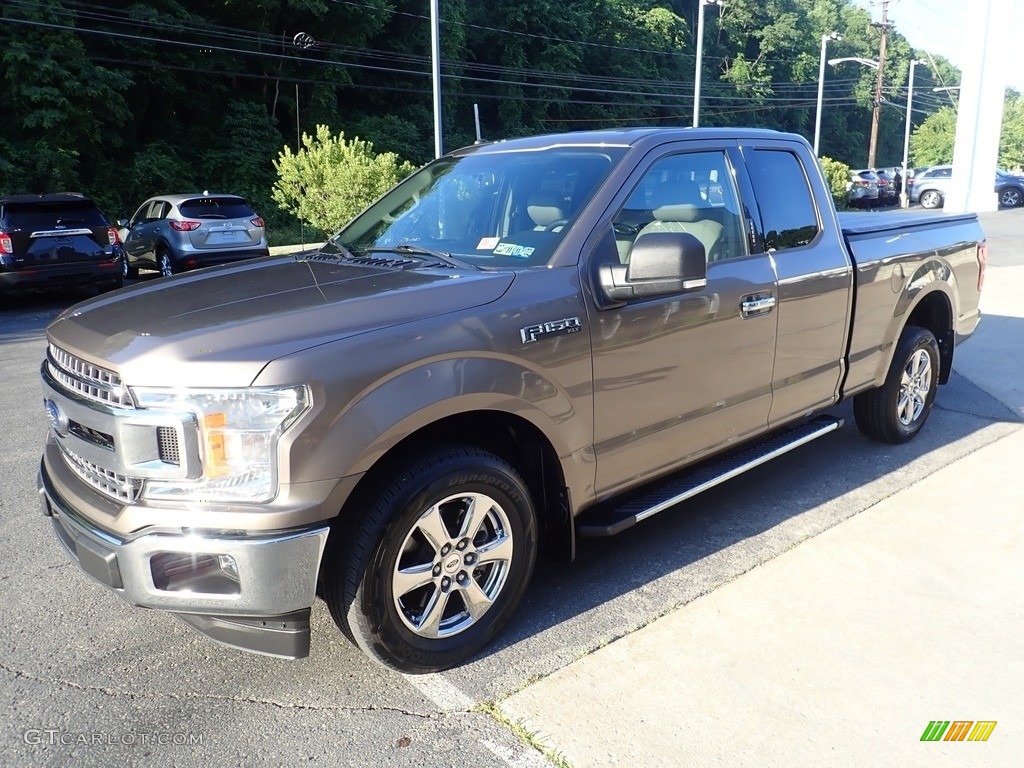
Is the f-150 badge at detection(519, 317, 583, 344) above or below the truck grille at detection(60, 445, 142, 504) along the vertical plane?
above

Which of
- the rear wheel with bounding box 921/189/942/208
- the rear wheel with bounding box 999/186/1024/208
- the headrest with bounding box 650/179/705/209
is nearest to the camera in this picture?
the headrest with bounding box 650/179/705/209

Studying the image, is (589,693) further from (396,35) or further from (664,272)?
(396,35)

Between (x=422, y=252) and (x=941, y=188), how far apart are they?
37546 mm

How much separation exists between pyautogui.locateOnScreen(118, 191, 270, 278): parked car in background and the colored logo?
14.2 m

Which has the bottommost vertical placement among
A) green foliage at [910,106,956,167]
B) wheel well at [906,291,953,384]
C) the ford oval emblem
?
wheel well at [906,291,953,384]

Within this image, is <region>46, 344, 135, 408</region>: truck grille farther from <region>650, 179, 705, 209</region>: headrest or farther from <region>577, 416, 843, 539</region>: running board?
<region>650, 179, 705, 209</region>: headrest

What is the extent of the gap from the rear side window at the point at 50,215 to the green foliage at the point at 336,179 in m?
5.44

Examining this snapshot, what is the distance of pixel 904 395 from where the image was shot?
17.7 feet

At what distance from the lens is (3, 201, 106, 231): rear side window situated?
12358mm

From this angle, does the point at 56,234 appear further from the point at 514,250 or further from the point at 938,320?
the point at 938,320

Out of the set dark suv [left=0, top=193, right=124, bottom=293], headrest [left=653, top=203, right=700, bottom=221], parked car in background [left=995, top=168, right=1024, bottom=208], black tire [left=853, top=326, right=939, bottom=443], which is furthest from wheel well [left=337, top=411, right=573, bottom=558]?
parked car in background [left=995, top=168, right=1024, bottom=208]

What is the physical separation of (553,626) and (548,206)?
1706mm

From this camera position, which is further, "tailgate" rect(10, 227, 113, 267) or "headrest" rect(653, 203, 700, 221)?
"tailgate" rect(10, 227, 113, 267)

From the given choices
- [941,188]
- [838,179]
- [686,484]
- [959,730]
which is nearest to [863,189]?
[941,188]
